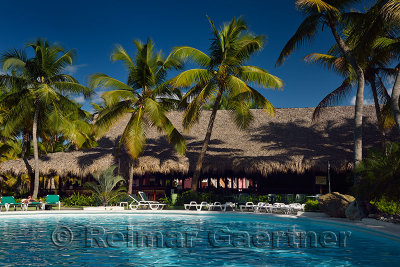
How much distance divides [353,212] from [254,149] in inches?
356

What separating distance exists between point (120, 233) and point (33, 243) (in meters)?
2.23

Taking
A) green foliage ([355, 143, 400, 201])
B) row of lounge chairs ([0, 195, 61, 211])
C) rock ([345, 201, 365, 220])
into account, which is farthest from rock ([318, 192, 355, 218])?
row of lounge chairs ([0, 195, 61, 211])

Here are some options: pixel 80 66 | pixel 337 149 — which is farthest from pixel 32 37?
pixel 337 149

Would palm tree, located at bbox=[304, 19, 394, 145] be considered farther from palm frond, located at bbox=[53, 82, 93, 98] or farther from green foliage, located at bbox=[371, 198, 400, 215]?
palm frond, located at bbox=[53, 82, 93, 98]

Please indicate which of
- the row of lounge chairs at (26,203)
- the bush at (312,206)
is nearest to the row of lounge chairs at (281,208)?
the bush at (312,206)

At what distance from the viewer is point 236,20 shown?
18.2m

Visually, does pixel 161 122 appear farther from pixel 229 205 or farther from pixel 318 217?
pixel 318 217

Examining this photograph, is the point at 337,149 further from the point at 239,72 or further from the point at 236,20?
the point at 236,20

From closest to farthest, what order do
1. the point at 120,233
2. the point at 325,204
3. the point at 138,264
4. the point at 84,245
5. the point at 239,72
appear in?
the point at 138,264 < the point at 84,245 < the point at 120,233 < the point at 325,204 < the point at 239,72

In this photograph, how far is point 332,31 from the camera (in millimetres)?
14273

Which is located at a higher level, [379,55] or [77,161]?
[379,55]

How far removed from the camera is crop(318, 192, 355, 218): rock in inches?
492

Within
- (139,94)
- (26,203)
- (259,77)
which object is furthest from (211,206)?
(26,203)

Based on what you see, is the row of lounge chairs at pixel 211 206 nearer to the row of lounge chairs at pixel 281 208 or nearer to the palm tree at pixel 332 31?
the row of lounge chairs at pixel 281 208
